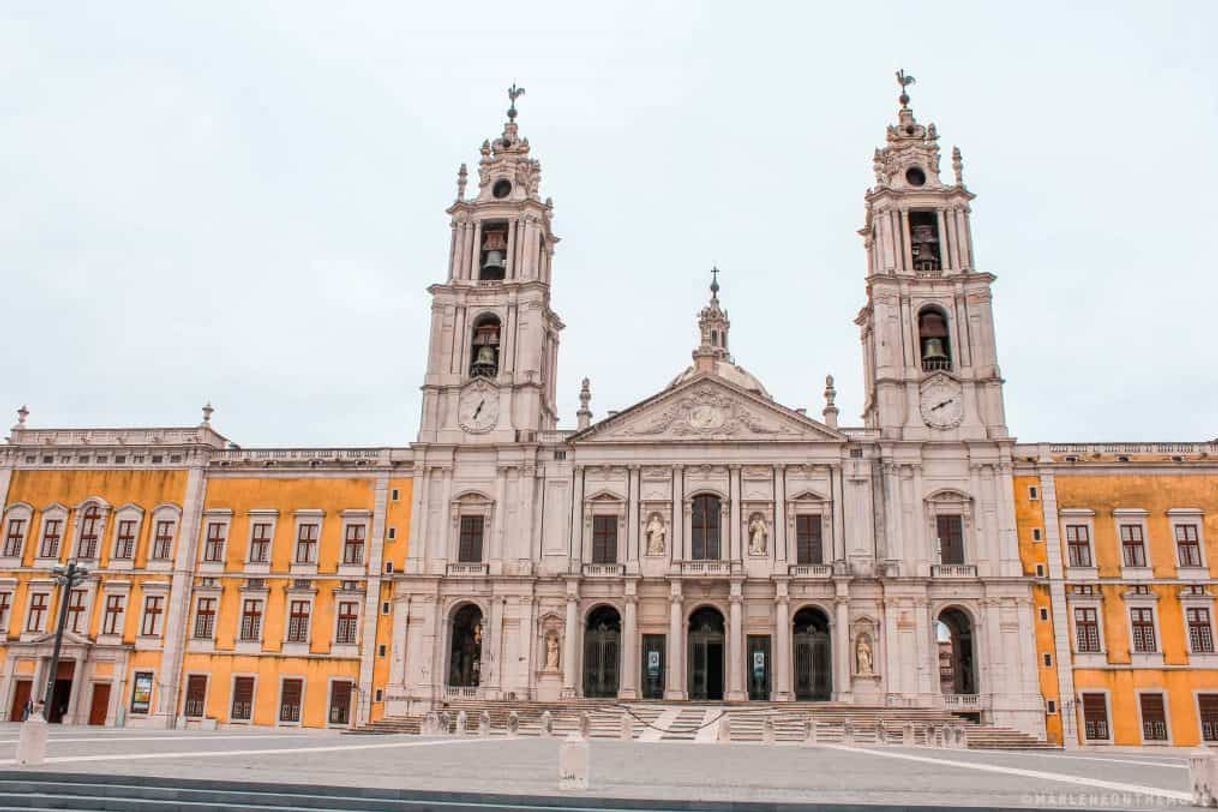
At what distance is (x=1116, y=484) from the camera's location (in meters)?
37.3

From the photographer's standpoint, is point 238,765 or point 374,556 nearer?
point 238,765

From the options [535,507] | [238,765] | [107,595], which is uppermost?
[535,507]

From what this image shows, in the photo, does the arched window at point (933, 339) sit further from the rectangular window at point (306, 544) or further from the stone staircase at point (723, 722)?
the rectangular window at point (306, 544)

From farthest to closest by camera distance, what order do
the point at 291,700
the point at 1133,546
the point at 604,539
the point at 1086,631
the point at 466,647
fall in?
1. the point at 466,647
2. the point at 604,539
3. the point at 291,700
4. the point at 1133,546
5. the point at 1086,631

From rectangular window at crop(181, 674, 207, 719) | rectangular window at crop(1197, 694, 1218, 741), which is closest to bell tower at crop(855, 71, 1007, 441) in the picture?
rectangular window at crop(1197, 694, 1218, 741)

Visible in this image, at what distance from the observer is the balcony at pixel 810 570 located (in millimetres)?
37188

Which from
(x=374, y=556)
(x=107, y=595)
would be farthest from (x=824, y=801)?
(x=107, y=595)

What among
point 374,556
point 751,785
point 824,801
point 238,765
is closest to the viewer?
point 824,801

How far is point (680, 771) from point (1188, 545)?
28200 millimetres

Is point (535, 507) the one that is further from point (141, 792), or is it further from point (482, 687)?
point (141, 792)

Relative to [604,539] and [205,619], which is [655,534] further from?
[205,619]

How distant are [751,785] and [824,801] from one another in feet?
7.73

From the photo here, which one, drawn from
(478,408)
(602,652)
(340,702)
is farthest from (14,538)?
(602,652)

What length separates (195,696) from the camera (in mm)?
38875
